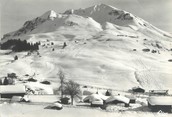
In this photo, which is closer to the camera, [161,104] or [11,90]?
[161,104]

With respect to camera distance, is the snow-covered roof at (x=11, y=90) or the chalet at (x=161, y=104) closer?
the chalet at (x=161, y=104)

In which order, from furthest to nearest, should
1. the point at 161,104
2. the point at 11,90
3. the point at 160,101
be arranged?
1. the point at 11,90
2. the point at 160,101
3. the point at 161,104

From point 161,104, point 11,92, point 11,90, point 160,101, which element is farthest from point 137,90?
point 161,104

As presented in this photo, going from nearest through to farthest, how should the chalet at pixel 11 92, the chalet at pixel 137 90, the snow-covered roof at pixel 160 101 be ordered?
the snow-covered roof at pixel 160 101, the chalet at pixel 11 92, the chalet at pixel 137 90

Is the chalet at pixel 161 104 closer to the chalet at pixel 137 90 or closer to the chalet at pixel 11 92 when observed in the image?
the chalet at pixel 11 92

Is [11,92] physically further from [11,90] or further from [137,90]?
[137,90]

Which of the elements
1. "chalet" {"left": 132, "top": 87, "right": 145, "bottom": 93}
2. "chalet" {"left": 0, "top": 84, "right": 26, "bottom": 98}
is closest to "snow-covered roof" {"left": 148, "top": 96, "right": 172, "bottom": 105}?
"chalet" {"left": 0, "top": 84, "right": 26, "bottom": 98}

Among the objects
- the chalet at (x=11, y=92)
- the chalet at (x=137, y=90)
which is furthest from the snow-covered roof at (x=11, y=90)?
the chalet at (x=137, y=90)

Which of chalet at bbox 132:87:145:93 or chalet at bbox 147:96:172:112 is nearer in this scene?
chalet at bbox 147:96:172:112

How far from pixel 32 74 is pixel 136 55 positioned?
58.2m

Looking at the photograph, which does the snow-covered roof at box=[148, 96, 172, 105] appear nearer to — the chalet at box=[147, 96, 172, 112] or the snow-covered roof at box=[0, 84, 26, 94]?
the chalet at box=[147, 96, 172, 112]

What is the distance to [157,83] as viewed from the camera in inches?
3858

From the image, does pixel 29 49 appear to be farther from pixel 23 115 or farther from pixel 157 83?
pixel 23 115

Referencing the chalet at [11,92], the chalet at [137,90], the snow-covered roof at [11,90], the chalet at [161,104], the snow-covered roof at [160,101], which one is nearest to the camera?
the chalet at [161,104]
